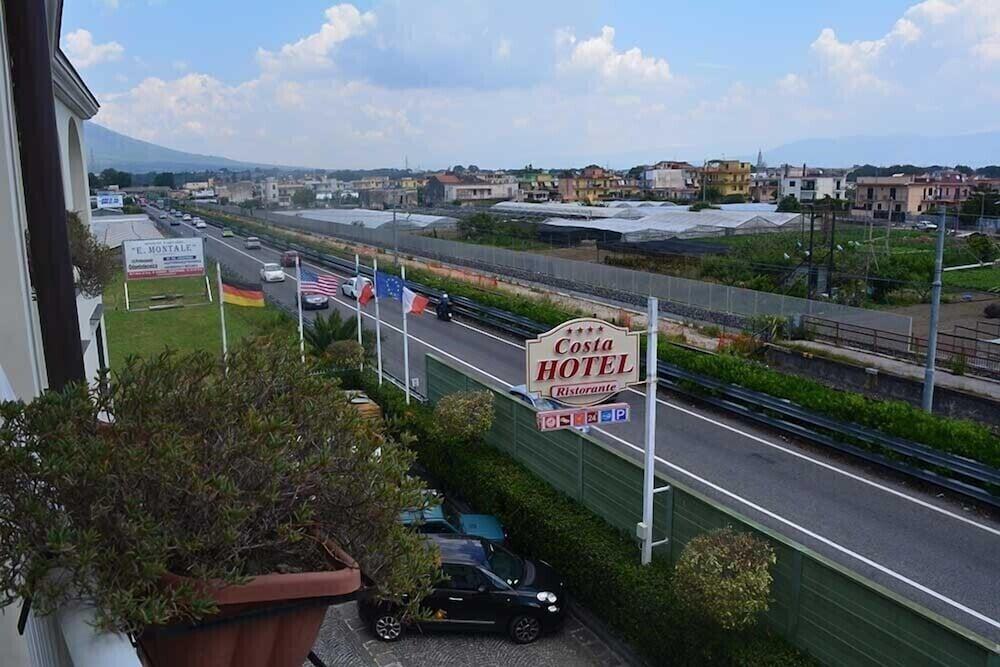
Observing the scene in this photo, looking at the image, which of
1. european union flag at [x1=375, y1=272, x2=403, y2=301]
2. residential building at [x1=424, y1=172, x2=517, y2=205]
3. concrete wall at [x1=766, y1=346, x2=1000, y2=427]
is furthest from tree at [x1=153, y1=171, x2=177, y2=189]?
concrete wall at [x1=766, y1=346, x2=1000, y2=427]

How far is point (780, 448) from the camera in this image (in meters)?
17.4

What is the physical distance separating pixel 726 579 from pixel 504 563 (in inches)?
126

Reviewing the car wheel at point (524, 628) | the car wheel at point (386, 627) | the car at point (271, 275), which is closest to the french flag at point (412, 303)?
the car wheel at point (386, 627)

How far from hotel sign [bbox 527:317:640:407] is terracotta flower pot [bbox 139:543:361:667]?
7.20 m

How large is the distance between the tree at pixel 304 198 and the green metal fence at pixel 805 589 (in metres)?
69.1

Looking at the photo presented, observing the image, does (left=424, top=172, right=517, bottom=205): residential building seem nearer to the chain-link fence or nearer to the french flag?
the chain-link fence

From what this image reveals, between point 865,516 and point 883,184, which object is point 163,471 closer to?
point 865,516

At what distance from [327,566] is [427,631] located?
7144 mm

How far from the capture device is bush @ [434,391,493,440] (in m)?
13.4

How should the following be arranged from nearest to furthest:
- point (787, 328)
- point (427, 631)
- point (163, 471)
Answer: point (163, 471), point (427, 631), point (787, 328)

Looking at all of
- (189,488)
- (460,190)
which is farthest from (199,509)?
(460,190)

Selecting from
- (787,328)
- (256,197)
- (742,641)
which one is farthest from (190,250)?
(256,197)

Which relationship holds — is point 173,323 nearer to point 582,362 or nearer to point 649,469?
Answer: point 582,362

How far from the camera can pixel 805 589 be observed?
7852 mm
